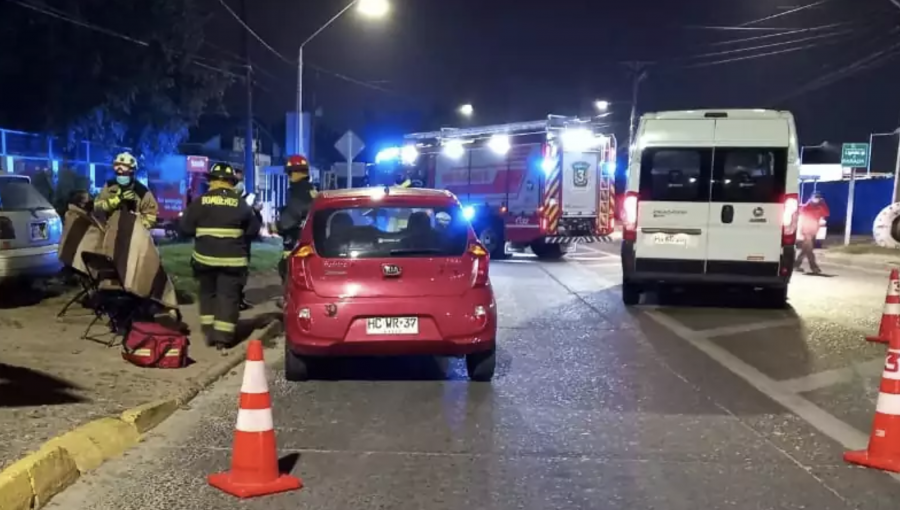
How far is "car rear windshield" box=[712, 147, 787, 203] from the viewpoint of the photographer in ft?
37.0

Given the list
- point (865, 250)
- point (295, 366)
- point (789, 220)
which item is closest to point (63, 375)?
point (295, 366)

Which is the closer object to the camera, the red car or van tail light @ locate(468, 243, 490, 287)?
the red car

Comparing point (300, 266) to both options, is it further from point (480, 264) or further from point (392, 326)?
point (480, 264)

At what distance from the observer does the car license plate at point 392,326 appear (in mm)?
6777

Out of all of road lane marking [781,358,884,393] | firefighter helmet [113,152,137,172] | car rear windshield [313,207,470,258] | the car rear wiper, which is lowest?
road lane marking [781,358,884,393]

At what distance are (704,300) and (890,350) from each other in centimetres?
784

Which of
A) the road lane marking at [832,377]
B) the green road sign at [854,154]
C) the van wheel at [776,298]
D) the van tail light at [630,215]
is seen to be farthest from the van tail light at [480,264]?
the green road sign at [854,154]

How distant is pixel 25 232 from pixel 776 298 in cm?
986

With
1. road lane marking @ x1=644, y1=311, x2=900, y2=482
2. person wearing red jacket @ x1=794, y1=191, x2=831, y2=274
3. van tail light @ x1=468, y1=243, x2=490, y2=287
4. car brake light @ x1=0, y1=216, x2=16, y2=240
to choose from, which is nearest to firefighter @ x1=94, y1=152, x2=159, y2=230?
car brake light @ x1=0, y1=216, x2=16, y2=240

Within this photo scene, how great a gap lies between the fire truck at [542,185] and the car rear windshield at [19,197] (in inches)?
431

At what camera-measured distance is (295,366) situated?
7258 millimetres

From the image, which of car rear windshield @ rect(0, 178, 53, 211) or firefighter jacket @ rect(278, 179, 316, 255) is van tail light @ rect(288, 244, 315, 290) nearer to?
firefighter jacket @ rect(278, 179, 316, 255)

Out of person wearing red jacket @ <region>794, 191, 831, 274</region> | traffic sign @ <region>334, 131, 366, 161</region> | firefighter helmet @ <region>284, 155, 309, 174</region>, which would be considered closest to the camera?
firefighter helmet @ <region>284, 155, 309, 174</region>

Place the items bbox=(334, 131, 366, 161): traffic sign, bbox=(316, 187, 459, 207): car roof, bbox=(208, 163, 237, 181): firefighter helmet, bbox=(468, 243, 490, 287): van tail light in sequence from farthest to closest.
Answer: bbox=(334, 131, 366, 161): traffic sign
bbox=(208, 163, 237, 181): firefighter helmet
bbox=(316, 187, 459, 207): car roof
bbox=(468, 243, 490, 287): van tail light
